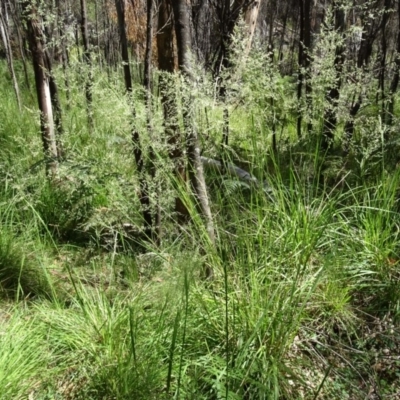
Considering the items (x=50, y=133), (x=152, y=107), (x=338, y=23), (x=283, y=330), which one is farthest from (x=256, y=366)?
(x=338, y=23)

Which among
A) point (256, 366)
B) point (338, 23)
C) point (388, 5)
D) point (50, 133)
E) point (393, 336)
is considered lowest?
point (393, 336)

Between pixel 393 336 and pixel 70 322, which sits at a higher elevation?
pixel 70 322

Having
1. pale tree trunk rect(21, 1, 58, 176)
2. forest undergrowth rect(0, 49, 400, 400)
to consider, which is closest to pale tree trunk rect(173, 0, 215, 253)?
forest undergrowth rect(0, 49, 400, 400)

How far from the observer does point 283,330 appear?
1.43m

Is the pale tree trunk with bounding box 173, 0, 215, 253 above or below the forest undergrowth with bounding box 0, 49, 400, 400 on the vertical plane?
above

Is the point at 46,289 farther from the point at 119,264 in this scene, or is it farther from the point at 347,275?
the point at 347,275

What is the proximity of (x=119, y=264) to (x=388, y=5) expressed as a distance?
3.78 m

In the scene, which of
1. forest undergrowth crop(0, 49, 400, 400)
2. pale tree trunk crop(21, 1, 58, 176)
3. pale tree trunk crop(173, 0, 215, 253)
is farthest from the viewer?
pale tree trunk crop(21, 1, 58, 176)

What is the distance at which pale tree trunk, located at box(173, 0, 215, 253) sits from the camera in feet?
5.45

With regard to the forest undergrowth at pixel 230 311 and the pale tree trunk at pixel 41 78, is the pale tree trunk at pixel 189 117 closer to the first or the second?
the forest undergrowth at pixel 230 311

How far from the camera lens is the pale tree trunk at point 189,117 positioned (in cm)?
166

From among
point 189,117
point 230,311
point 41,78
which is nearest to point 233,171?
point 189,117

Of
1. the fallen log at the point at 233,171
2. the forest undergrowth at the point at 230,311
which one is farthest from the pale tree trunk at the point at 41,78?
the fallen log at the point at 233,171

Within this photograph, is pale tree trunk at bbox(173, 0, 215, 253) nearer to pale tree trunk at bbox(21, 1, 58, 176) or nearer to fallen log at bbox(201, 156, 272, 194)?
fallen log at bbox(201, 156, 272, 194)
